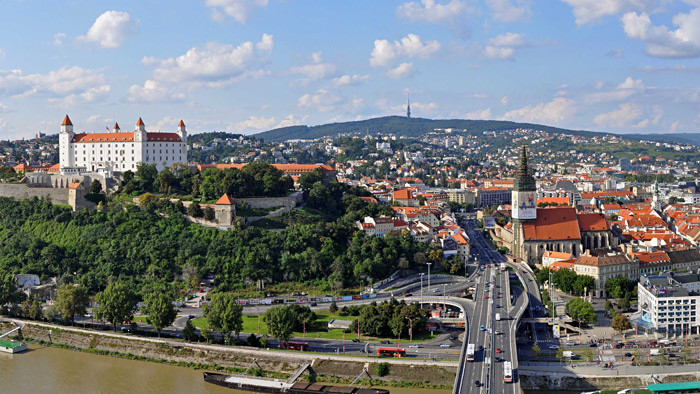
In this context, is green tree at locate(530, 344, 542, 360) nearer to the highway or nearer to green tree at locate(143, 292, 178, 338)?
the highway

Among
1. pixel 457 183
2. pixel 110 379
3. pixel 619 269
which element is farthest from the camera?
pixel 457 183

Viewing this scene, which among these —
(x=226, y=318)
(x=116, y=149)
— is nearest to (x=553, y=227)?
(x=226, y=318)

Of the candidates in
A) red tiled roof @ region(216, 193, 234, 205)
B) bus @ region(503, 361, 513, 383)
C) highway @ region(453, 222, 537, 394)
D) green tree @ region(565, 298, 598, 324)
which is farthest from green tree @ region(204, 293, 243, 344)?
green tree @ region(565, 298, 598, 324)

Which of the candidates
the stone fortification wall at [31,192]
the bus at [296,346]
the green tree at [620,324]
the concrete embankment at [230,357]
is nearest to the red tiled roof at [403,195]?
the stone fortification wall at [31,192]

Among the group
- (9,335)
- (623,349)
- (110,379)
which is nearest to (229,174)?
(9,335)

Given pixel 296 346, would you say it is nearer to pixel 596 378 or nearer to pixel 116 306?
pixel 116 306

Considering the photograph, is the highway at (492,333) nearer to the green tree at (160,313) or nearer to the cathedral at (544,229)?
the cathedral at (544,229)

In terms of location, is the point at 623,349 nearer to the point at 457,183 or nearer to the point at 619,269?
the point at 619,269
